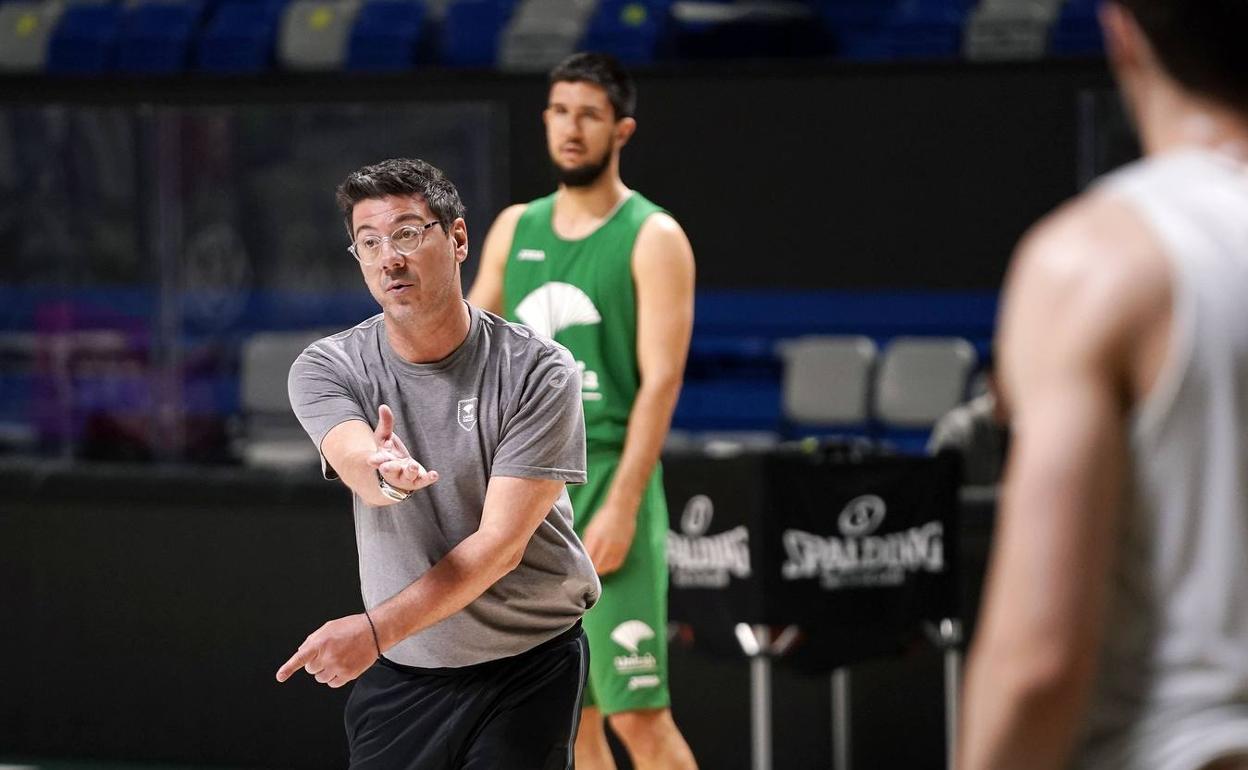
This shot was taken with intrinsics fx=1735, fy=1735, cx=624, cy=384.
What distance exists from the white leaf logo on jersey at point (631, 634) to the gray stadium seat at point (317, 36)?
722 centimetres

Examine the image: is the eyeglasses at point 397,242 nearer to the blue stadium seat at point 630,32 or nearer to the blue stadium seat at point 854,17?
the blue stadium seat at point 630,32

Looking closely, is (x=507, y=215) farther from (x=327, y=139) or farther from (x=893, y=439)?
(x=893, y=439)

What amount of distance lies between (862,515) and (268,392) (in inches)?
151

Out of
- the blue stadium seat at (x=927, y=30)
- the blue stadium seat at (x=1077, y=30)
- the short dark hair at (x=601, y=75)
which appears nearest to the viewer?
the short dark hair at (x=601, y=75)

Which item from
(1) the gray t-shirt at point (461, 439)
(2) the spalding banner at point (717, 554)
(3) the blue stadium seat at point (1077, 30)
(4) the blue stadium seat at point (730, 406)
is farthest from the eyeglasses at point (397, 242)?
(3) the blue stadium seat at point (1077, 30)

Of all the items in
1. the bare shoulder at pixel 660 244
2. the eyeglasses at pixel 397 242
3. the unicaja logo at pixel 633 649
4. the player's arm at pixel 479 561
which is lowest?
the unicaja logo at pixel 633 649

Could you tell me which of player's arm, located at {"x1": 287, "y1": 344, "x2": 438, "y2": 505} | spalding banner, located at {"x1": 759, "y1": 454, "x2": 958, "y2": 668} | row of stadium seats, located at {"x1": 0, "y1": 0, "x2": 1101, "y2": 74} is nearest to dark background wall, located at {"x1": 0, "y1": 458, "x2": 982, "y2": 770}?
spalding banner, located at {"x1": 759, "y1": 454, "x2": 958, "y2": 668}

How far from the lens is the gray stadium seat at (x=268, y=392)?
7.91 metres

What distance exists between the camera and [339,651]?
261 centimetres

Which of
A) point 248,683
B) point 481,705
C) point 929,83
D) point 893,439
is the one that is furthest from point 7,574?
point 929,83

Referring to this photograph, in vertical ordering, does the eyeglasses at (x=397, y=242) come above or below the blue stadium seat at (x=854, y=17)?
below

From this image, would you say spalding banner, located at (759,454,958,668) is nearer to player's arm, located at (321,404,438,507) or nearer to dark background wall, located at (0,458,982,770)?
dark background wall, located at (0,458,982,770)

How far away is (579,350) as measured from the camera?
4215 mm

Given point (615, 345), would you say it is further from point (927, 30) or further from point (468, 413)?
point (927, 30)
